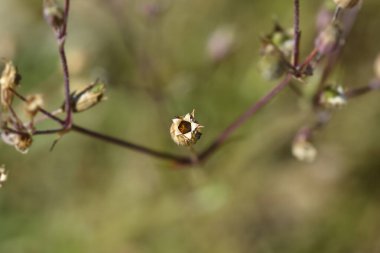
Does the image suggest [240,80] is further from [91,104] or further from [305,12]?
[91,104]

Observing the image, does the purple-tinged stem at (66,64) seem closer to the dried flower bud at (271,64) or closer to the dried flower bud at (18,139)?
the dried flower bud at (18,139)

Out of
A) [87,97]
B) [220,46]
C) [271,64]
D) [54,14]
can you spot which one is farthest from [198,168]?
[54,14]

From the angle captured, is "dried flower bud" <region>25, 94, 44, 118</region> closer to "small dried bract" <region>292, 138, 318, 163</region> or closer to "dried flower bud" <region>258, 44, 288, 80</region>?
"dried flower bud" <region>258, 44, 288, 80</region>

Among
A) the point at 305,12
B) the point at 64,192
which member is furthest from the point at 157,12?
the point at 64,192

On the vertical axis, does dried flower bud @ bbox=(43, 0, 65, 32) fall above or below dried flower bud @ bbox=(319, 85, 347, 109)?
above

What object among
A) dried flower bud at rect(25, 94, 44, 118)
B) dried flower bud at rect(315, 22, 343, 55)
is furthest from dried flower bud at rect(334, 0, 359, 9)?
dried flower bud at rect(25, 94, 44, 118)

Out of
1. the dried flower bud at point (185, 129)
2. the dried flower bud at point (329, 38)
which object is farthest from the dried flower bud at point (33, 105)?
the dried flower bud at point (329, 38)

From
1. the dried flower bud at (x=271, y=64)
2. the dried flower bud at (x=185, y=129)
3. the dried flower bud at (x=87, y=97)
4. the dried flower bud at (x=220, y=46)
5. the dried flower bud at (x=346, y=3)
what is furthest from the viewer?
the dried flower bud at (x=220, y=46)
